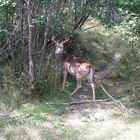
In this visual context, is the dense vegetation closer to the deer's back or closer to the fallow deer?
the fallow deer

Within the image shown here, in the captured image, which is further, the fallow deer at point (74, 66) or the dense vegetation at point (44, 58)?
the fallow deer at point (74, 66)

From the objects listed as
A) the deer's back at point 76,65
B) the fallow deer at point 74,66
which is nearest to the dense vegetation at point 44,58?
the fallow deer at point 74,66

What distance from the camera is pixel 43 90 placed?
9172 millimetres

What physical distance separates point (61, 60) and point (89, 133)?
2.64 m

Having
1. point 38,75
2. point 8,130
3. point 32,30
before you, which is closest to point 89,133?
point 8,130

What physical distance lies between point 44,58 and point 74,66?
2.30ft

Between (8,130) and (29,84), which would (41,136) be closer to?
(8,130)

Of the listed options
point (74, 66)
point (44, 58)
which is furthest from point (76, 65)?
point (44, 58)

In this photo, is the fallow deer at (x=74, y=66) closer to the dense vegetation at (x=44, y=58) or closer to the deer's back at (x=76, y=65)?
the deer's back at (x=76, y=65)

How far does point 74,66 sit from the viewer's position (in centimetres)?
959

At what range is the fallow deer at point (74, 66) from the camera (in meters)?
9.45

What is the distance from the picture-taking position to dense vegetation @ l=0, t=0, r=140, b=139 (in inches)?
332

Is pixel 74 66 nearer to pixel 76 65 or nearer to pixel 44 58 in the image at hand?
pixel 76 65

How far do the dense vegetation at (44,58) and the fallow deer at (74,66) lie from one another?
162mm
